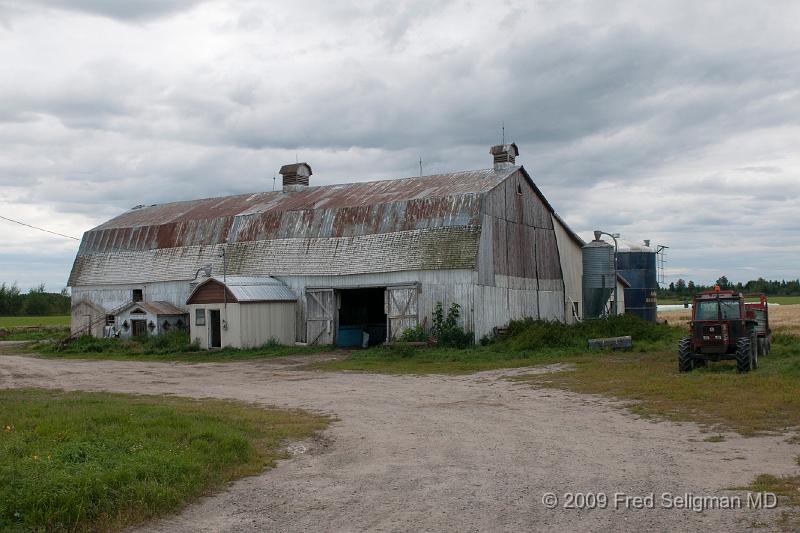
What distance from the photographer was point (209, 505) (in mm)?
9484

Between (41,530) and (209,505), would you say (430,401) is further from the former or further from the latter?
(41,530)

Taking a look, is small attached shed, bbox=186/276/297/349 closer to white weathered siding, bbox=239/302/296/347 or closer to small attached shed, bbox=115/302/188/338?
white weathered siding, bbox=239/302/296/347

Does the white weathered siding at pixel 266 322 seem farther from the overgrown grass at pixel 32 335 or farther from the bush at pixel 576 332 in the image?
the overgrown grass at pixel 32 335

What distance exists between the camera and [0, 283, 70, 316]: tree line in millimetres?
93062

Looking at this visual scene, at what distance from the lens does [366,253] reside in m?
35.2

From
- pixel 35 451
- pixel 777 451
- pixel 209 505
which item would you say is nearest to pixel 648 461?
pixel 777 451

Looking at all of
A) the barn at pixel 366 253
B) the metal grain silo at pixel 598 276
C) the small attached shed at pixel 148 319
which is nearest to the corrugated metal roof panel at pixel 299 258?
the barn at pixel 366 253

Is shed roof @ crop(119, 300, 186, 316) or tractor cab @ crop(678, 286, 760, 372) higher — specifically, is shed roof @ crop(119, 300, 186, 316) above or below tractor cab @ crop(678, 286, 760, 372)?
above

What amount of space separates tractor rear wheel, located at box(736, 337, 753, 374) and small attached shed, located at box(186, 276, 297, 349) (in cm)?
2062

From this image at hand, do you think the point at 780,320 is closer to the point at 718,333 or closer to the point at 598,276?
the point at 598,276

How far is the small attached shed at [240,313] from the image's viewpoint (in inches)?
1361

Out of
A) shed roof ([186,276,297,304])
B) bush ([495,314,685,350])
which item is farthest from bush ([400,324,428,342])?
shed roof ([186,276,297,304])

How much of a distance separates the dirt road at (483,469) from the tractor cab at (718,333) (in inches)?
215

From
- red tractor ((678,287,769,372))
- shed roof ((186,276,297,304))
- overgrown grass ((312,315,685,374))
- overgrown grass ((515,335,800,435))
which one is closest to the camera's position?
overgrown grass ((515,335,800,435))
